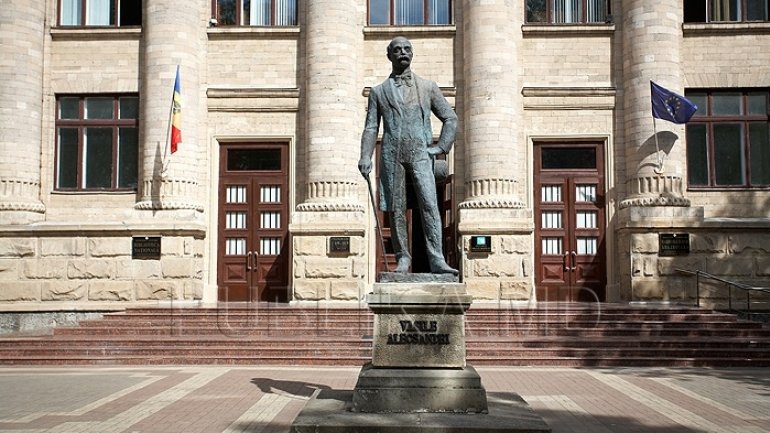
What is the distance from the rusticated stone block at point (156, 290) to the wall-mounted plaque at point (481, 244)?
7.24m

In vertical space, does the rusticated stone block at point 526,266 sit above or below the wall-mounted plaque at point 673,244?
below

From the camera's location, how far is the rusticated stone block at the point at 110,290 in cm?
1911

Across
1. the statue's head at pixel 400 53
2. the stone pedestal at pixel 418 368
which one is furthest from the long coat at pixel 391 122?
the stone pedestal at pixel 418 368

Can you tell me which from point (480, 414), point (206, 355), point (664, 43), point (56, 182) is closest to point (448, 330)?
point (480, 414)

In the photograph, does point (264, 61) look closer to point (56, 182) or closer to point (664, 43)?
point (56, 182)

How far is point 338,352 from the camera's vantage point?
14633 mm

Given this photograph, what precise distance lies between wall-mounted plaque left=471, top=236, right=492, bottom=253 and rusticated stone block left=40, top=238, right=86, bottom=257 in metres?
9.42

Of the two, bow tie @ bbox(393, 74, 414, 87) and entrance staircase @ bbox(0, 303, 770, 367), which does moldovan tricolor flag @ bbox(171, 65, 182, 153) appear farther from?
bow tie @ bbox(393, 74, 414, 87)

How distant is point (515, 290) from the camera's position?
19.1 meters

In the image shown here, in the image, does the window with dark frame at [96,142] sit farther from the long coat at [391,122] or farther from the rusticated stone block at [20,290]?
the long coat at [391,122]

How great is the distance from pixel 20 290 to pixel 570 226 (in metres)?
13.7

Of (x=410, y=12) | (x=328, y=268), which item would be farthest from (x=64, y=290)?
(x=410, y=12)

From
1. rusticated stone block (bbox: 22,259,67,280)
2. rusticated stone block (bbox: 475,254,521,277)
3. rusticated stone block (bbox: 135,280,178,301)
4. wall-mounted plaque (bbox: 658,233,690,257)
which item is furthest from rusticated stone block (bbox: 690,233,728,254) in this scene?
rusticated stone block (bbox: 22,259,67,280)

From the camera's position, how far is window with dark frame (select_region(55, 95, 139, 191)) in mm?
20734
